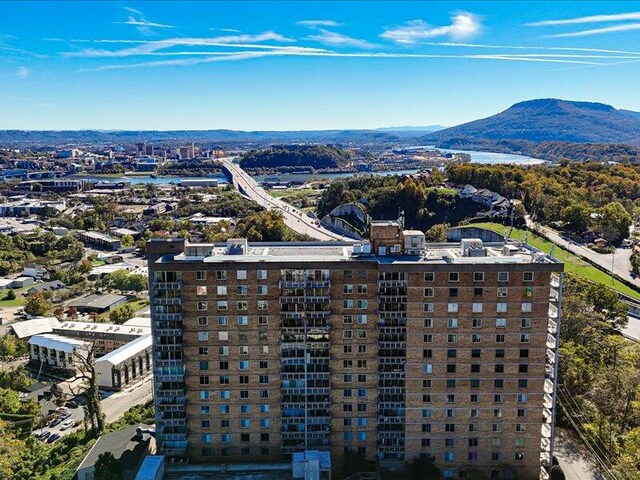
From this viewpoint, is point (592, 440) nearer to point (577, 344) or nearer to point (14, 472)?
point (577, 344)

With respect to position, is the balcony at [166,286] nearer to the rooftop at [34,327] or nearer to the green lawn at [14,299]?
the rooftop at [34,327]

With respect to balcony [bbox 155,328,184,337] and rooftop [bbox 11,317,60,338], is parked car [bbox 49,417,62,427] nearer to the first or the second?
rooftop [bbox 11,317,60,338]

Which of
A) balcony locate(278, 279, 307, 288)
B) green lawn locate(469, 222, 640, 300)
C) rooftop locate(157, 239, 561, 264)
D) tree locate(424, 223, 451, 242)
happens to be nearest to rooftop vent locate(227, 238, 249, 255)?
rooftop locate(157, 239, 561, 264)

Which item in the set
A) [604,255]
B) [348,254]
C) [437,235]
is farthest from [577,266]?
[348,254]

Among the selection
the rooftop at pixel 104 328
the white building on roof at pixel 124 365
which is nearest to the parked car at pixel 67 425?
the white building on roof at pixel 124 365

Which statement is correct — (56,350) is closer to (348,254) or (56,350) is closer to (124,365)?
(124,365)

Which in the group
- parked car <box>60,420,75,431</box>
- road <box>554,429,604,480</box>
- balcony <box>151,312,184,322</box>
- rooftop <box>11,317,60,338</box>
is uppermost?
balcony <box>151,312,184,322</box>

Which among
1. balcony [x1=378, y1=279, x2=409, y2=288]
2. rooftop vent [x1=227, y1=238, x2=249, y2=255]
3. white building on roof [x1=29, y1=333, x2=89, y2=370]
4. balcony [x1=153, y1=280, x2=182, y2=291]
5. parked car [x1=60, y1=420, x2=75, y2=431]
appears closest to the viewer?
balcony [x1=378, y1=279, x2=409, y2=288]
